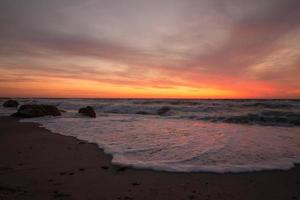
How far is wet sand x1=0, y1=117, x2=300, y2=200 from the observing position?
110 inches

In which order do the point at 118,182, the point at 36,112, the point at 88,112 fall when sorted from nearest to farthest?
the point at 118,182 → the point at 36,112 → the point at 88,112

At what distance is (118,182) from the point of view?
3.21 metres

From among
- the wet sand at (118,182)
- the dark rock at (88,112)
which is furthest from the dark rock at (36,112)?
the wet sand at (118,182)

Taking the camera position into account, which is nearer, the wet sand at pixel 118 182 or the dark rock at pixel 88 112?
the wet sand at pixel 118 182

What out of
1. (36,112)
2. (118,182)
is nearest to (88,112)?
(36,112)

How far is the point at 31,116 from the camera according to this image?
13.4m

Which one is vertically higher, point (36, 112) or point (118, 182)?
point (36, 112)

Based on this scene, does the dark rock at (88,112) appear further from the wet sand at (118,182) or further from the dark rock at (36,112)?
the wet sand at (118,182)

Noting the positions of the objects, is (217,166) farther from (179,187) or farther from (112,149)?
(112,149)

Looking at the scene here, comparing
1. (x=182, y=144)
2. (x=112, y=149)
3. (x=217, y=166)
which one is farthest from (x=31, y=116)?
(x=217, y=166)

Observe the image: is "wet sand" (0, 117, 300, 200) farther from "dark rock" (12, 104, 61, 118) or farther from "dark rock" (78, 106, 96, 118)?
"dark rock" (12, 104, 61, 118)

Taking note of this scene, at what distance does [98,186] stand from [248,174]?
8.60ft

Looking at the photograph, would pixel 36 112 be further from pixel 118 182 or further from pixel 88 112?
pixel 118 182

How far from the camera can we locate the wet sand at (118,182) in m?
2.78
